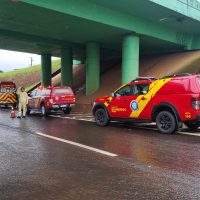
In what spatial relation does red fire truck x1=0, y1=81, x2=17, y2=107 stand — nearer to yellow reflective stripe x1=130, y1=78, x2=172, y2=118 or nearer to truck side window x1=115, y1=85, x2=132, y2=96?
truck side window x1=115, y1=85, x2=132, y2=96

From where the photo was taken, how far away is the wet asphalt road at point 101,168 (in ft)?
16.9

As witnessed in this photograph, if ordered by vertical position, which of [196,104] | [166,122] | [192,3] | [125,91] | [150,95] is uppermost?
[192,3]

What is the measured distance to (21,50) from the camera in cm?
3616

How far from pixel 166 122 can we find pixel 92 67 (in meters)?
18.7

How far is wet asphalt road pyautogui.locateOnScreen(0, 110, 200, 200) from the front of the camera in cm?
514

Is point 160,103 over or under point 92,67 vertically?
under

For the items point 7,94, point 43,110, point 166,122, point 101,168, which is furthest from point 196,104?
point 7,94

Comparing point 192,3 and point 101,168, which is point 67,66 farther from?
point 101,168

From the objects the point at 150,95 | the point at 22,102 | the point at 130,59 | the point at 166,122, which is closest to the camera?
the point at 166,122

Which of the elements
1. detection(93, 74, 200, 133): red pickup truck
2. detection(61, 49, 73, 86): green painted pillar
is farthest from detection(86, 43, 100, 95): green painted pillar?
detection(93, 74, 200, 133): red pickup truck

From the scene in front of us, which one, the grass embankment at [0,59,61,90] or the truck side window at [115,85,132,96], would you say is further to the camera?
the grass embankment at [0,59,61,90]

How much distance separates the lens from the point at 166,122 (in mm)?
11789

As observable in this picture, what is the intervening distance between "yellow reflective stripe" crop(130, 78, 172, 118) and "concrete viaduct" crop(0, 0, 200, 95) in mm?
8186

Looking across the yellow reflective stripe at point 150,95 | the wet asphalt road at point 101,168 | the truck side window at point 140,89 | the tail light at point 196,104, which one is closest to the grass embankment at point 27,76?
the truck side window at point 140,89
